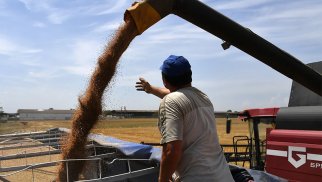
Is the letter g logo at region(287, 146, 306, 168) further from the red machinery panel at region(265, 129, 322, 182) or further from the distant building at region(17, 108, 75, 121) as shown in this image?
the distant building at region(17, 108, 75, 121)

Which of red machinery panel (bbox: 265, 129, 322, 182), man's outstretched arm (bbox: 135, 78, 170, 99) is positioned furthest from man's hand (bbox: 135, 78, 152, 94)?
red machinery panel (bbox: 265, 129, 322, 182)

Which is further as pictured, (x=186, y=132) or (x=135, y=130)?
(x=135, y=130)

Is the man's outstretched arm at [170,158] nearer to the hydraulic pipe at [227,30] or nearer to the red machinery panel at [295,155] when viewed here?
the hydraulic pipe at [227,30]

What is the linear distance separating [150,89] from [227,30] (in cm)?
78

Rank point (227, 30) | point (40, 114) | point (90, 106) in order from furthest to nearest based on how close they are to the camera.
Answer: point (40, 114)
point (90, 106)
point (227, 30)

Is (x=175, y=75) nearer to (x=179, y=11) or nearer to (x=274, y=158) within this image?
(x=179, y=11)

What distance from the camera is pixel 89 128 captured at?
386 centimetres

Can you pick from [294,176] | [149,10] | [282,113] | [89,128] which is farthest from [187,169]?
[282,113]

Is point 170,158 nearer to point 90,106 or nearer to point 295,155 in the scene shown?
point 90,106

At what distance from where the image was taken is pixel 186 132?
7.92ft

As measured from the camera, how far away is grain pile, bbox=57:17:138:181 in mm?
3512

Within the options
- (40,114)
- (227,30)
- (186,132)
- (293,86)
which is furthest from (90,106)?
(40,114)

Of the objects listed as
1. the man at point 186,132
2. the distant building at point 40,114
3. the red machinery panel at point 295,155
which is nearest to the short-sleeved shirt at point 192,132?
the man at point 186,132

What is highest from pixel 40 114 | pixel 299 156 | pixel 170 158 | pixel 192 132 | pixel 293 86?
pixel 40 114
